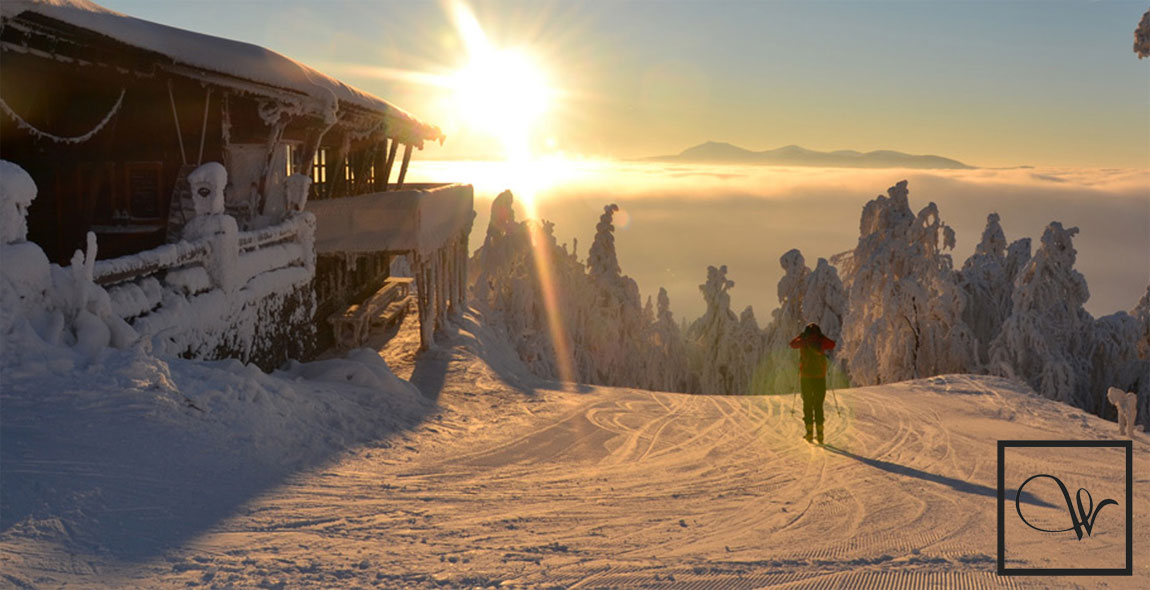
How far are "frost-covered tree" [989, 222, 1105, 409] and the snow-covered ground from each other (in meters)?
17.2

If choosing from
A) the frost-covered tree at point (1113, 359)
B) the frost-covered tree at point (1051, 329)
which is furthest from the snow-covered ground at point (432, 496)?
the frost-covered tree at point (1113, 359)

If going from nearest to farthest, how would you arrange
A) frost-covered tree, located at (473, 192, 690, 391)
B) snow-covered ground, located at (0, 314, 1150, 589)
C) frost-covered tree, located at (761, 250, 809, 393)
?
snow-covered ground, located at (0, 314, 1150, 589)
frost-covered tree, located at (473, 192, 690, 391)
frost-covered tree, located at (761, 250, 809, 393)

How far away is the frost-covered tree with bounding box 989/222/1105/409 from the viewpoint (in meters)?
26.8

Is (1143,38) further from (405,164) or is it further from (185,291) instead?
(405,164)

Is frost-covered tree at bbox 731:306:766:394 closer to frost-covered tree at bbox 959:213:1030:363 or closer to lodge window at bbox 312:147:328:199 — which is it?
frost-covered tree at bbox 959:213:1030:363

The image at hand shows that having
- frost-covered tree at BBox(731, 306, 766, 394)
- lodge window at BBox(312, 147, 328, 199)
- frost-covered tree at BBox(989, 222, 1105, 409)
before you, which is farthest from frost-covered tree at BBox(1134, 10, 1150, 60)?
frost-covered tree at BBox(731, 306, 766, 394)

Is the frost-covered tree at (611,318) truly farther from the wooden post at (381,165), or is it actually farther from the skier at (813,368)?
the skier at (813,368)

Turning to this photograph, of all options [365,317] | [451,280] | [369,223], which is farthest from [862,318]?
Answer: [369,223]

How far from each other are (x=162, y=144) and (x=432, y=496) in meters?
9.43

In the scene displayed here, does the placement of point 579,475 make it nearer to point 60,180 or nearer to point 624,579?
point 624,579

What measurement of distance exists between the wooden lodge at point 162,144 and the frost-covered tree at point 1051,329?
1952 centimetres

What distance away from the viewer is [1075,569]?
5652 millimetres

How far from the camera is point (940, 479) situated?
8.80m

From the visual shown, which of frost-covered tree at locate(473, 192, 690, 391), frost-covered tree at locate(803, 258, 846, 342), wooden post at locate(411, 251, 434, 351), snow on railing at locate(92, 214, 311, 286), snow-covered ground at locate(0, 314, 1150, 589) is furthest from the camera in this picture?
frost-covered tree at locate(803, 258, 846, 342)
